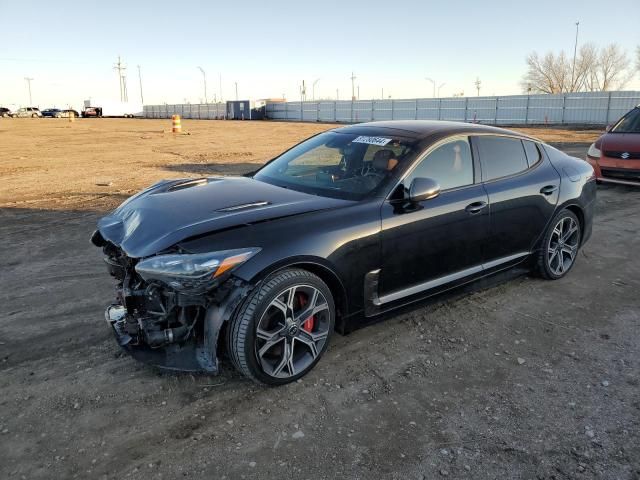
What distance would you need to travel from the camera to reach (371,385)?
3381mm

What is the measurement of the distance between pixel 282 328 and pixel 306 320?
0.19 meters

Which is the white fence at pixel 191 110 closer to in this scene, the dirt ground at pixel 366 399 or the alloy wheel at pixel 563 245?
the alloy wheel at pixel 563 245

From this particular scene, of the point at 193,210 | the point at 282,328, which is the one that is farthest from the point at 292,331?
the point at 193,210

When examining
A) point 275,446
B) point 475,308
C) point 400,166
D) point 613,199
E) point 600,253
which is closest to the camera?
point 275,446

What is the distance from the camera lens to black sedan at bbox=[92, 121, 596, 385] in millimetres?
3104

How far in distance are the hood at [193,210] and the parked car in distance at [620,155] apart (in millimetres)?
8402

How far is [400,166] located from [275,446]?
221cm

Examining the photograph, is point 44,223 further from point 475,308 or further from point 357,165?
point 475,308

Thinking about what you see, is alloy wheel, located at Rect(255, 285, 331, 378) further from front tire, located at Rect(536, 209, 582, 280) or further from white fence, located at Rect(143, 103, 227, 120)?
white fence, located at Rect(143, 103, 227, 120)

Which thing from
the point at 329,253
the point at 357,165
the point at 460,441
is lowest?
the point at 460,441

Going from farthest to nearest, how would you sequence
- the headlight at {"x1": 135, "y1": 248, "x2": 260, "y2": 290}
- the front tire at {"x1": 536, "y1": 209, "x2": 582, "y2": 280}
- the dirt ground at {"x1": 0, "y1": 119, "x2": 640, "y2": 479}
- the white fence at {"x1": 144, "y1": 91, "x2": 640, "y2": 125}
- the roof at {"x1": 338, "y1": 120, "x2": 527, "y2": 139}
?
the white fence at {"x1": 144, "y1": 91, "x2": 640, "y2": 125} → the front tire at {"x1": 536, "y1": 209, "x2": 582, "y2": 280} → the roof at {"x1": 338, "y1": 120, "x2": 527, "y2": 139} → the headlight at {"x1": 135, "y1": 248, "x2": 260, "y2": 290} → the dirt ground at {"x1": 0, "y1": 119, "x2": 640, "y2": 479}

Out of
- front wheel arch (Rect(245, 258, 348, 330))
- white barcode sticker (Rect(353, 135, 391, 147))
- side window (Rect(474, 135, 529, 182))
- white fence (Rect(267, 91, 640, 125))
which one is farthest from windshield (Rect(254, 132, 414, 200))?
white fence (Rect(267, 91, 640, 125))

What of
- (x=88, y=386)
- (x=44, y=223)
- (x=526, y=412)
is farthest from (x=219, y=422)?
(x=44, y=223)

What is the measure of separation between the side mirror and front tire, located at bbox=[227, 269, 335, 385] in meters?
0.96
